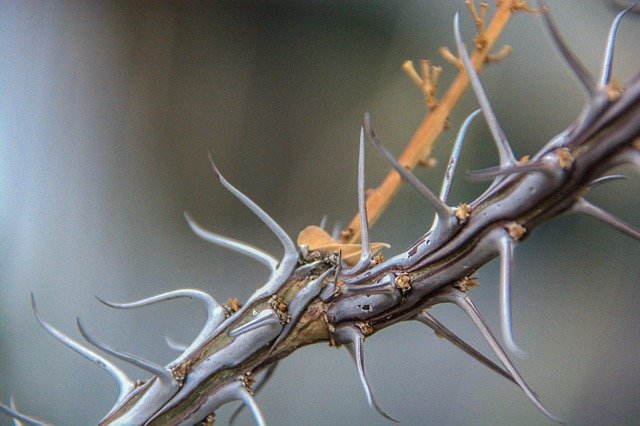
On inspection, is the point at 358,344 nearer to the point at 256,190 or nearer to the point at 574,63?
the point at 574,63

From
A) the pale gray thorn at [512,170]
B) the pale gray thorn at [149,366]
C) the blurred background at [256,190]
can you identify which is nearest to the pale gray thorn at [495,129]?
the pale gray thorn at [512,170]

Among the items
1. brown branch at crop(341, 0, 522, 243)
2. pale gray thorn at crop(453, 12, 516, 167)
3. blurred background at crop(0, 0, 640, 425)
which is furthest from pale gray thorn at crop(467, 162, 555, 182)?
blurred background at crop(0, 0, 640, 425)

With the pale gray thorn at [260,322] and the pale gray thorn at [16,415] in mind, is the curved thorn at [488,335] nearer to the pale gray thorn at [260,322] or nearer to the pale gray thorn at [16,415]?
the pale gray thorn at [260,322]

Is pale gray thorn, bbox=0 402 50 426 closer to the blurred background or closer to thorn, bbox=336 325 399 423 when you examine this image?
thorn, bbox=336 325 399 423

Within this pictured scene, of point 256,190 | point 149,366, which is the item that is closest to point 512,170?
point 149,366

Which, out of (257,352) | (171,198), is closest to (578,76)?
(257,352)
